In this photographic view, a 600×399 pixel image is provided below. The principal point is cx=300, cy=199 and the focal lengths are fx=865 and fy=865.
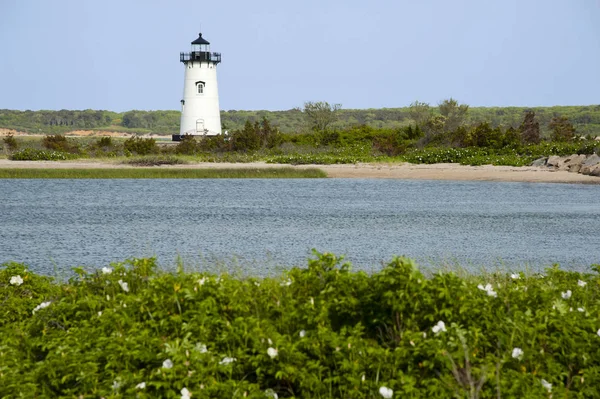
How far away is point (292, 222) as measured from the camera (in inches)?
1171

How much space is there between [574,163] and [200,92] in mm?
34176

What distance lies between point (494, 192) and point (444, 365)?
36.7 metres

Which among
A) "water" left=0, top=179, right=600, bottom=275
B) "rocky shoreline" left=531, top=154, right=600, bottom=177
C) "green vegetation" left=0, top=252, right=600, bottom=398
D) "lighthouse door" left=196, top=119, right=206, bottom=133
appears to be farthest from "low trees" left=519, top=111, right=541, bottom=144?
"green vegetation" left=0, top=252, right=600, bottom=398

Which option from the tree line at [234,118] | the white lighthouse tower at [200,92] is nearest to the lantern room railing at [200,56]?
the white lighthouse tower at [200,92]

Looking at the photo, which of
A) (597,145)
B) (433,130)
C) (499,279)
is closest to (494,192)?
(597,145)

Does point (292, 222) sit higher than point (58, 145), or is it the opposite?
point (58, 145)

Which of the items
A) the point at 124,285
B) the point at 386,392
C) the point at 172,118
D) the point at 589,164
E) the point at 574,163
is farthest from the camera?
the point at 172,118

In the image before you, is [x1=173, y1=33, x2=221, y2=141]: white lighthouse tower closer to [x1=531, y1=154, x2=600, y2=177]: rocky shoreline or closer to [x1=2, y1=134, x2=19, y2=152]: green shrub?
[x1=2, y1=134, x2=19, y2=152]: green shrub

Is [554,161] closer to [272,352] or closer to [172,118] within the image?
[272,352]

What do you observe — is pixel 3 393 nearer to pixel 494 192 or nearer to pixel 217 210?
pixel 217 210

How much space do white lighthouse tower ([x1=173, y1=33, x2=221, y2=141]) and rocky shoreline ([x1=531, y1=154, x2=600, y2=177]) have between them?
103 feet

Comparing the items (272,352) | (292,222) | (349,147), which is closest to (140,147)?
(349,147)

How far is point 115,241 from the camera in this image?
78.5 feet

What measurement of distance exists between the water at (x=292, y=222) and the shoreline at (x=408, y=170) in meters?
1.32
